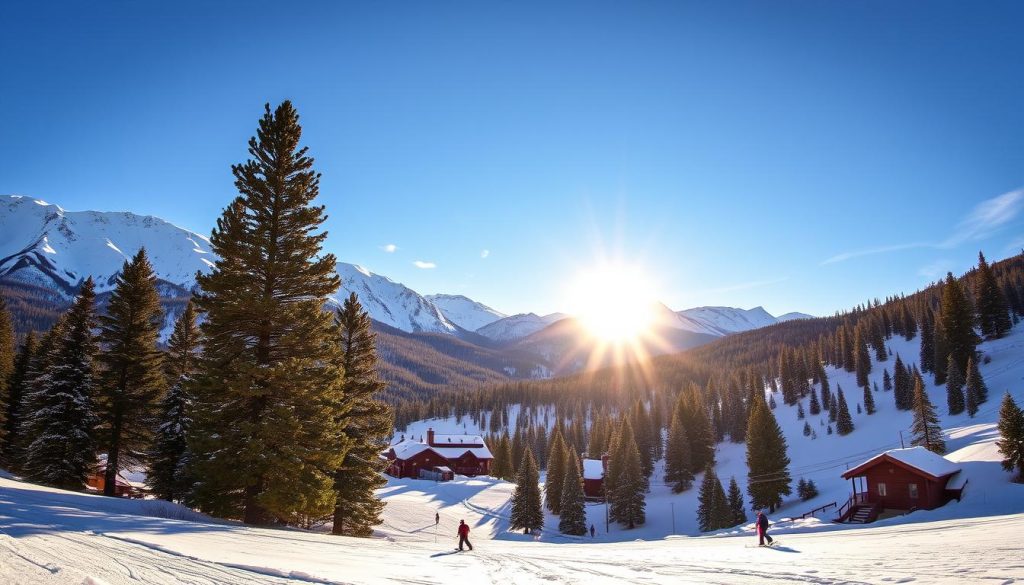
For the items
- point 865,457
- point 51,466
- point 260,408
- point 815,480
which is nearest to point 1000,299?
point 865,457

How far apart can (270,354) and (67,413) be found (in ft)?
56.0

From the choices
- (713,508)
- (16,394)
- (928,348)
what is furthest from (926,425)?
(16,394)

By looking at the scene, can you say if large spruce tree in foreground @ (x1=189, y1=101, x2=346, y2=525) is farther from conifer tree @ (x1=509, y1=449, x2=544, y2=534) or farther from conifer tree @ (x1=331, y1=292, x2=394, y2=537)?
conifer tree @ (x1=509, y1=449, x2=544, y2=534)

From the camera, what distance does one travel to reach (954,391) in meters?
74.3

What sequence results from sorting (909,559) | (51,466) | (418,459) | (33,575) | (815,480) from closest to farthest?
(33,575), (909,559), (51,466), (815,480), (418,459)

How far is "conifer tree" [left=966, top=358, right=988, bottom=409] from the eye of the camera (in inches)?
2771

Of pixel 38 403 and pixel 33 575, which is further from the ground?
pixel 38 403

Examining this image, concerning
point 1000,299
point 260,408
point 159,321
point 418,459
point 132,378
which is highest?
point 1000,299

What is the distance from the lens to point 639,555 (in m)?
17.7

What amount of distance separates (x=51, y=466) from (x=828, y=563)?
110ft

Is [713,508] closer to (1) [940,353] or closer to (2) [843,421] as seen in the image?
(2) [843,421]

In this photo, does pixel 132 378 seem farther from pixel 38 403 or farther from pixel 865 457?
pixel 865 457

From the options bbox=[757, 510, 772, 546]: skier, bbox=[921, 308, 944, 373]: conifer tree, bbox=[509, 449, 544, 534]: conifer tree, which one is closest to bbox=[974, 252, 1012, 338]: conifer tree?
bbox=[921, 308, 944, 373]: conifer tree

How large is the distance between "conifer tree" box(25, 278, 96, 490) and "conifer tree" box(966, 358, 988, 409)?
93.4 m
